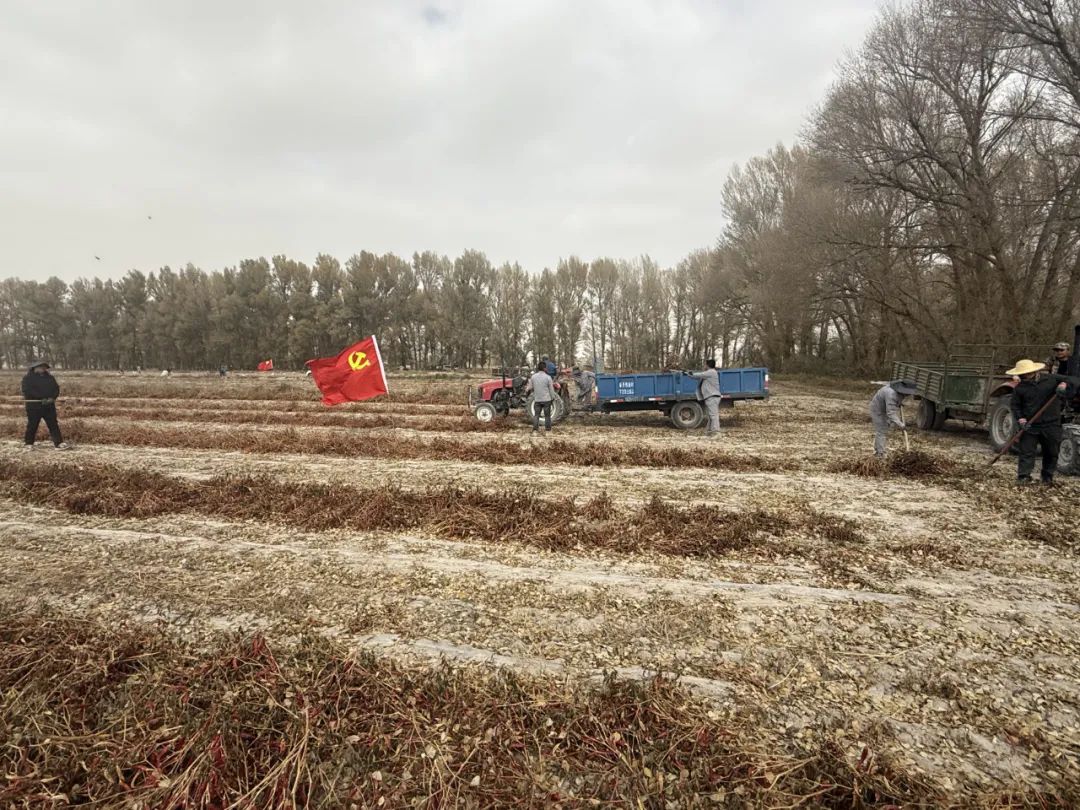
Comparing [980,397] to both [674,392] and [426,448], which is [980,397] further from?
[426,448]

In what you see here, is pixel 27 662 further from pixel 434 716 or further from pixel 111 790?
pixel 434 716

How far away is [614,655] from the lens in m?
3.18

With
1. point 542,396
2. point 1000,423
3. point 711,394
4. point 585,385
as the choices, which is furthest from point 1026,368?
point 585,385

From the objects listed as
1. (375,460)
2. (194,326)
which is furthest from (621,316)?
(194,326)

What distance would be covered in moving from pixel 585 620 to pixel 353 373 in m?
8.30

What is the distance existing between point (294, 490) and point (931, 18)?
24874 millimetres

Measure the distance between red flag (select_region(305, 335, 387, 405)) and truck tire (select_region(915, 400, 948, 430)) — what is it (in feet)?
42.1

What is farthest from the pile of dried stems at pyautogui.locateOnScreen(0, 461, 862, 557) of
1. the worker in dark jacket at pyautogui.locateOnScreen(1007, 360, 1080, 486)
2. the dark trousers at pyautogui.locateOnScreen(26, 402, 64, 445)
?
the dark trousers at pyautogui.locateOnScreen(26, 402, 64, 445)

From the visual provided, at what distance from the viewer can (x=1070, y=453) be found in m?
7.18

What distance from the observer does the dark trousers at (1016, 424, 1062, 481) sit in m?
6.58

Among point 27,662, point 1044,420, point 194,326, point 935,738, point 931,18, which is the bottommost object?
point 935,738

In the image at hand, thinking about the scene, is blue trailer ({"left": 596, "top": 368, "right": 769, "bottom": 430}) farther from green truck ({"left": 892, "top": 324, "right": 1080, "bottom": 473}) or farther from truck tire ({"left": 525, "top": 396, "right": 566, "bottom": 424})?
green truck ({"left": 892, "top": 324, "right": 1080, "bottom": 473})

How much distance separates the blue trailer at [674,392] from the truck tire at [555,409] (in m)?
1.02

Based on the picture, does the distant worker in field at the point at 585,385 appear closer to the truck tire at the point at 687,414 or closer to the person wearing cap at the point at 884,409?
the truck tire at the point at 687,414
